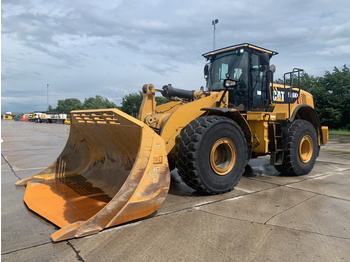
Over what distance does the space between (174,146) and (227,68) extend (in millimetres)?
2482

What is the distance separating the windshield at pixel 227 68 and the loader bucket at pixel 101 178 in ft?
8.99

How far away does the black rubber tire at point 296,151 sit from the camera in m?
5.97

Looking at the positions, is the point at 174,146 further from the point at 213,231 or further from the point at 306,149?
the point at 306,149

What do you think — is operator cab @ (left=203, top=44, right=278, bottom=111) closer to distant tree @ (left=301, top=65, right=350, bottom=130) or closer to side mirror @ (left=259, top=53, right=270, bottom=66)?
side mirror @ (left=259, top=53, right=270, bottom=66)

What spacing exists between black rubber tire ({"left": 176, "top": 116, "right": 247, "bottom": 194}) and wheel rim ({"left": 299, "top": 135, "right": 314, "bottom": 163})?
8.80 ft

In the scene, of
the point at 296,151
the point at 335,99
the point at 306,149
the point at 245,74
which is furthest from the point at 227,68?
the point at 335,99

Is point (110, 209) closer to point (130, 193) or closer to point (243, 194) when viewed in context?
point (130, 193)

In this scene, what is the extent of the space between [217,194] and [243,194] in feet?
1.58

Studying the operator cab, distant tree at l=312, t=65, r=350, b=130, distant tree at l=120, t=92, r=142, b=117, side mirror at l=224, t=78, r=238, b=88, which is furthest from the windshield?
distant tree at l=120, t=92, r=142, b=117

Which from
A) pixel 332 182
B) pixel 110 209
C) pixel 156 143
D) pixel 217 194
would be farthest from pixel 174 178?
pixel 332 182

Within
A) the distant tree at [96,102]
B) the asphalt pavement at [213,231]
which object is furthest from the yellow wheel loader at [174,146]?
the distant tree at [96,102]

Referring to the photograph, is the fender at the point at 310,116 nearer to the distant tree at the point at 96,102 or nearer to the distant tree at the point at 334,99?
the distant tree at the point at 334,99

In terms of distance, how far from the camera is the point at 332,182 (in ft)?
18.8

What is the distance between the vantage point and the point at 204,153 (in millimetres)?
4262
